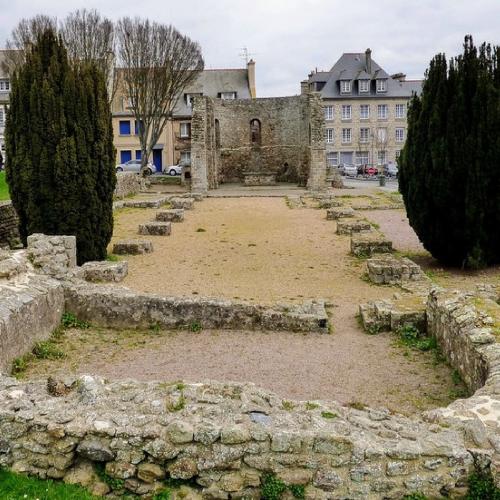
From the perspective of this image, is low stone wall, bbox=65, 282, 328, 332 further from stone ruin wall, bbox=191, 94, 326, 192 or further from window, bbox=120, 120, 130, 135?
window, bbox=120, 120, 130, 135

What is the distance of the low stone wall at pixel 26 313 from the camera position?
7102 mm

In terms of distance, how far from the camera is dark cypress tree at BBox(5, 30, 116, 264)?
1209 centimetres

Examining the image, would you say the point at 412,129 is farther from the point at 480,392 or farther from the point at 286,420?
the point at 286,420

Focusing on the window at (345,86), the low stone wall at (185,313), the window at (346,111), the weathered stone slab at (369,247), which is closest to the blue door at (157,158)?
the window at (346,111)

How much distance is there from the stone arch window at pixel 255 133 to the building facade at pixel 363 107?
56.5 feet

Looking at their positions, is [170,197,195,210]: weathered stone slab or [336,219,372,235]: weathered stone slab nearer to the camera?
[336,219,372,235]: weathered stone slab

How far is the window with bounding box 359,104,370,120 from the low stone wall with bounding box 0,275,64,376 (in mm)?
51423

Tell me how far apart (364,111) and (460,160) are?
4708 centimetres

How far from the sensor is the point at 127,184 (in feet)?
102

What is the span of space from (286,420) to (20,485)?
189 cm

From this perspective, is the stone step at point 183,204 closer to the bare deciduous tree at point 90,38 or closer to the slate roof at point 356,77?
the bare deciduous tree at point 90,38

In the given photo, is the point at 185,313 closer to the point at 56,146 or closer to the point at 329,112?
the point at 56,146

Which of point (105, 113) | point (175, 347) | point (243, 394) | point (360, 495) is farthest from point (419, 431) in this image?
point (105, 113)

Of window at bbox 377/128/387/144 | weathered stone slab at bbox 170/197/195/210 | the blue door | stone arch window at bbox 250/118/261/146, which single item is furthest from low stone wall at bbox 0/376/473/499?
window at bbox 377/128/387/144
